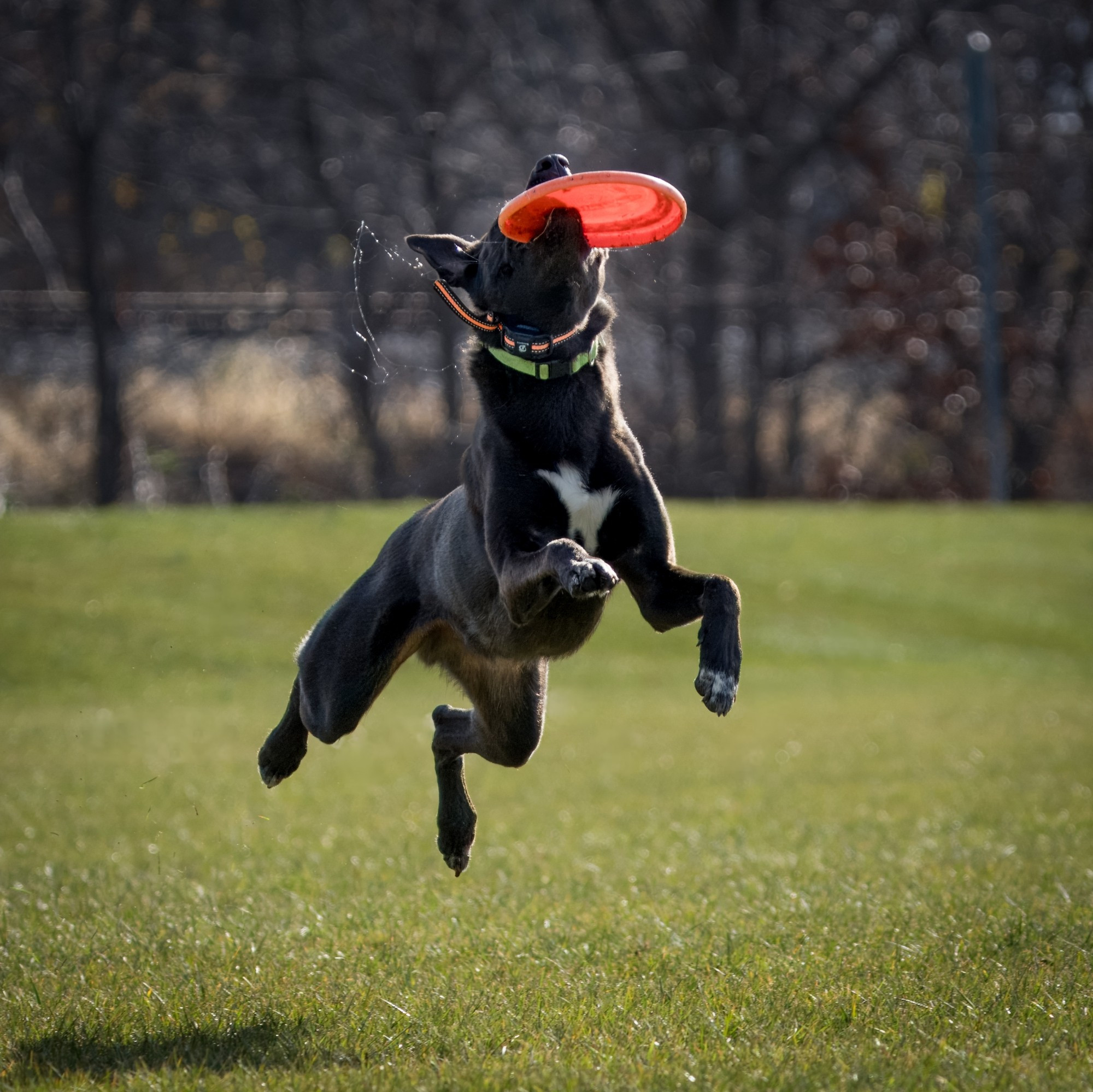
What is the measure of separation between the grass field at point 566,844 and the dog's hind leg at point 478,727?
1.52 ft

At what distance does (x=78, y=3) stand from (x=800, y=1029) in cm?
2115

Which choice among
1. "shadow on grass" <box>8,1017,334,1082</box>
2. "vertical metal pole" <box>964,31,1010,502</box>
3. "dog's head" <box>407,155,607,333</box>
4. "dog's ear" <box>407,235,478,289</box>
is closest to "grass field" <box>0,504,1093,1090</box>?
"shadow on grass" <box>8,1017,334,1082</box>

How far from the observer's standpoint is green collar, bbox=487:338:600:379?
4.34 m

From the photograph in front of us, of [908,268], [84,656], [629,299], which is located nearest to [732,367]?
[629,299]

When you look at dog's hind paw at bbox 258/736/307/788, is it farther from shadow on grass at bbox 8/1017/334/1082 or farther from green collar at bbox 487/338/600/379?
green collar at bbox 487/338/600/379

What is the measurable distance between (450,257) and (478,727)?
66.7 inches

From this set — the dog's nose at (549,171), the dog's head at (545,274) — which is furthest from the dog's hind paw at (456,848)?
the dog's nose at (549,171)

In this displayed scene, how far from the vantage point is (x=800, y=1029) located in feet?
13.1

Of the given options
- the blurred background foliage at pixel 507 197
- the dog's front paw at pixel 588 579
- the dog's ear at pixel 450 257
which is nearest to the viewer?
the dog's front paw at pixel 588 579

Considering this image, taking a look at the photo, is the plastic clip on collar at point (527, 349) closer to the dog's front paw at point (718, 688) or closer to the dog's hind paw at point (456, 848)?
the dog's front paw at point (718, 688)

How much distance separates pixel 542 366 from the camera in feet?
14.2

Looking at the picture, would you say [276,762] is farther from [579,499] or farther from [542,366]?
[542,366]

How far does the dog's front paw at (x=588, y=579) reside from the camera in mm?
3764

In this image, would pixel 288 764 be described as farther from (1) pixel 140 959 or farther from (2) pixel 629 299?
(2) pixel 629 299
